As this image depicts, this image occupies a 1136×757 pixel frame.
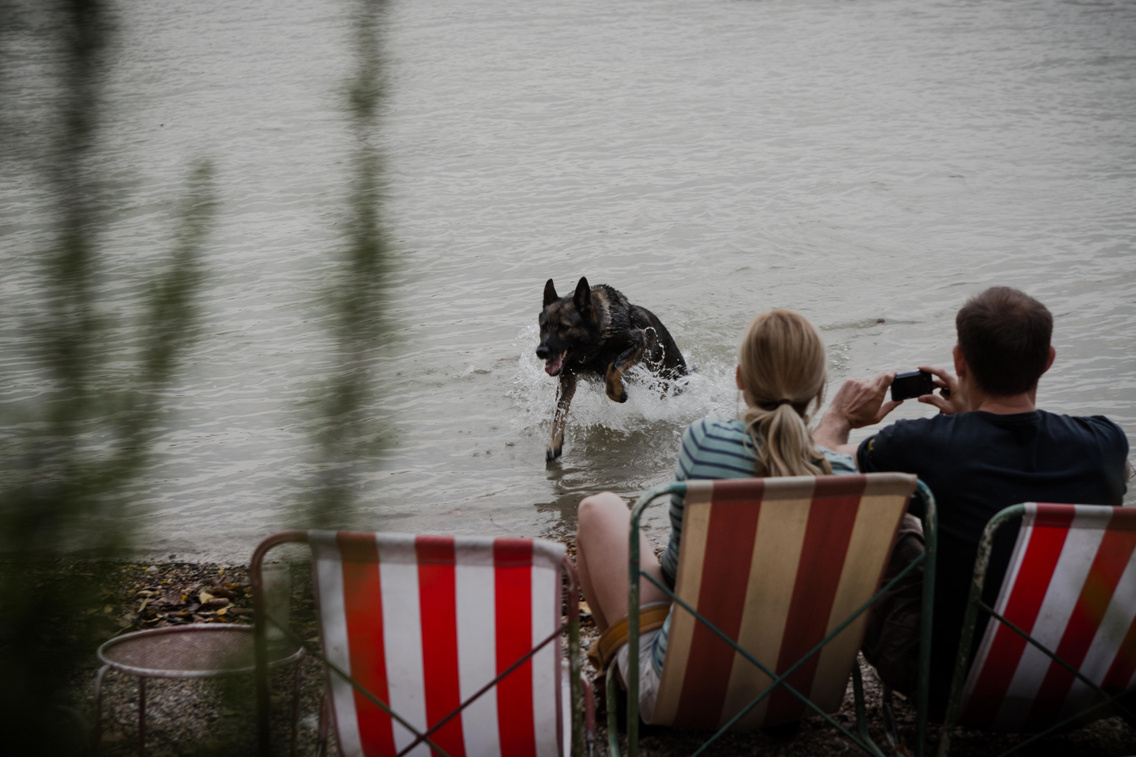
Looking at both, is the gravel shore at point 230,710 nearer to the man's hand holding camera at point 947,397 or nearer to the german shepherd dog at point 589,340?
the man's hand holding camera at point 947,397

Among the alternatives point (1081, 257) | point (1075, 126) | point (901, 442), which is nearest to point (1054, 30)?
point (1075, 126)

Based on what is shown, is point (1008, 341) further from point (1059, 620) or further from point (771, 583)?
point (771, 583)

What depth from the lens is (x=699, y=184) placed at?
14.3 meters

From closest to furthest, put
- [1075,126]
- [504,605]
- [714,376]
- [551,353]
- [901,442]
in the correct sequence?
[504,605] < [901,442] < [551,353] < [714,376] < [1075,126]

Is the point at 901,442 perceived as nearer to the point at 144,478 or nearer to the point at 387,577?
the point at 387,577

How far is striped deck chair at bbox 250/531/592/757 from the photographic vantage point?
2.18 metres

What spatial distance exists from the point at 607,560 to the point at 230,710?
6.79 feet

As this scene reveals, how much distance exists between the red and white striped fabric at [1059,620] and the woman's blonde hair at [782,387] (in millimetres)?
586

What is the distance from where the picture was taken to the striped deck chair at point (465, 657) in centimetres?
218

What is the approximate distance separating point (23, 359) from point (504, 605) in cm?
158

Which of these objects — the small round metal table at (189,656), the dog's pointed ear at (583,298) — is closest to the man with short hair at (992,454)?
the small round metal table at (189,656)

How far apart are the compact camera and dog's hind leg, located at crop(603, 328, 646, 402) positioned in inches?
131

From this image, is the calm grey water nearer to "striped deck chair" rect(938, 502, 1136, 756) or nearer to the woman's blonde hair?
the woman's blonde hair

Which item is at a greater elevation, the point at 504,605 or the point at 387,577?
the point at 387,577
